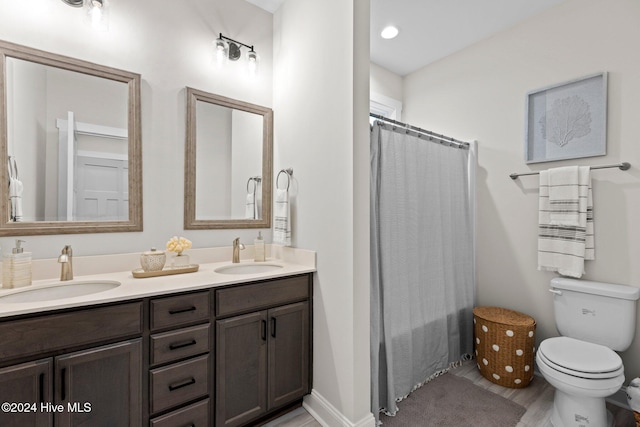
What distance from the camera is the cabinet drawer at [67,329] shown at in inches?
41.9

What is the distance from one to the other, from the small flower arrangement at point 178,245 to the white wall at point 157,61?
0.45 ft

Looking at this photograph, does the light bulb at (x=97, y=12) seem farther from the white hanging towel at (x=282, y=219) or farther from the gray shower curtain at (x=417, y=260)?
the gray shower curtain at (x=417, y=260)

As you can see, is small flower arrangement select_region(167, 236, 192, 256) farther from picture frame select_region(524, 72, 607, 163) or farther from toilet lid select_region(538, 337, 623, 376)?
picture frame select_region(524, 72, 607, 163)

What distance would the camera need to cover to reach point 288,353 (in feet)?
5.74

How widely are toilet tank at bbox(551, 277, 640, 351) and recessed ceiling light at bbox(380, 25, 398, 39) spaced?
7.42 feet

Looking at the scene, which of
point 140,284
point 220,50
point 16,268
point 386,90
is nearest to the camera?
point 16,268

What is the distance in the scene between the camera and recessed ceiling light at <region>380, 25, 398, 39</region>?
2.44 metres

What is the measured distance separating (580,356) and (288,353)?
1.64 meters

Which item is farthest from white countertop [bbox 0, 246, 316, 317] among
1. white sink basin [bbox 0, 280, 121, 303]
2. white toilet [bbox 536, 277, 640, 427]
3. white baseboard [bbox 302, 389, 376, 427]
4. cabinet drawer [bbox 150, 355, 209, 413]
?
white toilet [bbox 536, 277, 640, 427]

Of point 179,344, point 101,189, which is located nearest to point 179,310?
point 179,344

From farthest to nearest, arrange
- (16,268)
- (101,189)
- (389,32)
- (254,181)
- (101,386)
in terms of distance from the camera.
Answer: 1. (389,32)
2. (254,181)
3. (101,189)
4. (16,268)
5. (101,386)

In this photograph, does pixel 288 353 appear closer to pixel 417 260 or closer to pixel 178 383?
pixel 178 383

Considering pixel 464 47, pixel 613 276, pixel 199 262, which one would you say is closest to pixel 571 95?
pixel 464 47

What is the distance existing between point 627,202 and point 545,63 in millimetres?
1152
